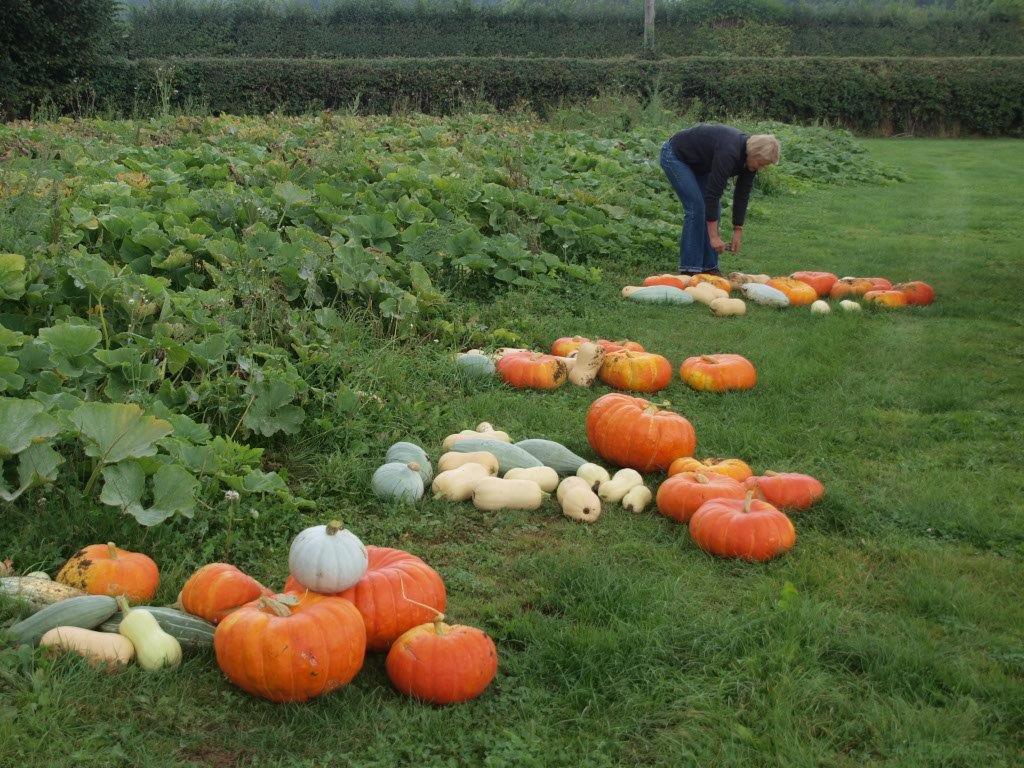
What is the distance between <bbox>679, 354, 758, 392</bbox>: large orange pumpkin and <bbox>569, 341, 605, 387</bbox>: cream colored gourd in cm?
50

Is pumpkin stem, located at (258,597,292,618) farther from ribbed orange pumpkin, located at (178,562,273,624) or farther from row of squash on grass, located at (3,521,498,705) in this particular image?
ribbed orange pumpkin, located at (178,562,273,624)

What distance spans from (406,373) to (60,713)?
2776mm

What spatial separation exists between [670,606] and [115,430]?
182cm

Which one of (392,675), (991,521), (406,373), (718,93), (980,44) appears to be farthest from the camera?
(980,44)

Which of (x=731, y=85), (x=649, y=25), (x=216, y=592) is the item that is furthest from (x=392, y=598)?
(x=649, y=25)

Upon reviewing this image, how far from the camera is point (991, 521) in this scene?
12.2ft

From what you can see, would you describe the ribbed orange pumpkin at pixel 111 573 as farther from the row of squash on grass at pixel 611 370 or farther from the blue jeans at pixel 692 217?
the blue jeans at pixel 692 217

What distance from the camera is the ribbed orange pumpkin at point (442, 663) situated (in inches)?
105

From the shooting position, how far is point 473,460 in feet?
13.4

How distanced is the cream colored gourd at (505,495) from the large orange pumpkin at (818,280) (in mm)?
4188

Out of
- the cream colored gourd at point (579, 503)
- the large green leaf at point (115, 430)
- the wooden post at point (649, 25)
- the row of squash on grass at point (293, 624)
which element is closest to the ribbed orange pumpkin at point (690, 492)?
the cream colored gourd at point (579, 503)

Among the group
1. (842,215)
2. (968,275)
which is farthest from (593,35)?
(968,275)

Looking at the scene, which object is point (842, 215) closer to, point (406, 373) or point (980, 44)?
Result: point (406, 373)

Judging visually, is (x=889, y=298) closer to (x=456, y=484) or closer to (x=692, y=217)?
(x=692, y=217)
